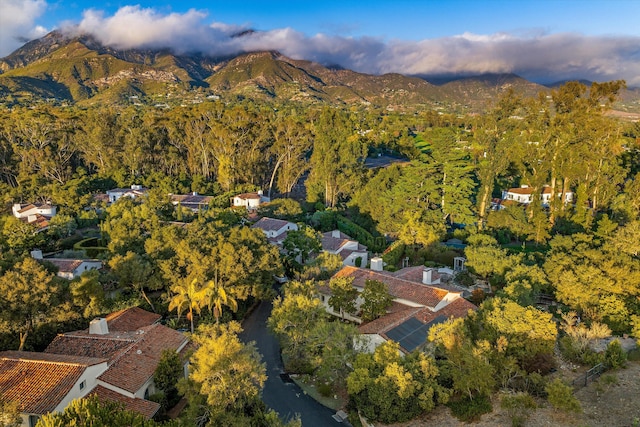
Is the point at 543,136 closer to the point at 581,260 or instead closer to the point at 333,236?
the point at 581,260

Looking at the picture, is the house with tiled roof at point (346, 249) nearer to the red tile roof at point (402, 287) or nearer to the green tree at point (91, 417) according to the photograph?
the red tile roof at point (402, 287)

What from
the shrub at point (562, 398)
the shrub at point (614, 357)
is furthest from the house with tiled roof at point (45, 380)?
the shrub at point (614, 357)

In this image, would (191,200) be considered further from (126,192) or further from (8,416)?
(8,416)

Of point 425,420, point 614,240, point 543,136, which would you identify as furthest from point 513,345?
point 543,136

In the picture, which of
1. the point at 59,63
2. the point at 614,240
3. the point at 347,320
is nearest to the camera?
the point at 347,320

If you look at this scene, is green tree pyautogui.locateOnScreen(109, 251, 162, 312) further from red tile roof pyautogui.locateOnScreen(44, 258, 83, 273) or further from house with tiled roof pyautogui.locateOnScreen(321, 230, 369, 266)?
house with tiled roof pyautogui.locateOnScreen(321, 230, 369, 266)

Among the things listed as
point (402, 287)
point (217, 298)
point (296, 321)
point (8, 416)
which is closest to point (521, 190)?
point (402, 287)

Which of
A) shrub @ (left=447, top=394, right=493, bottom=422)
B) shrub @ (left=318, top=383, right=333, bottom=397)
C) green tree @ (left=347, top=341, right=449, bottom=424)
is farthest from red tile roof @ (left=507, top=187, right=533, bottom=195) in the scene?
shrub @ (left=318, top=383, right=333, bottom=397)
